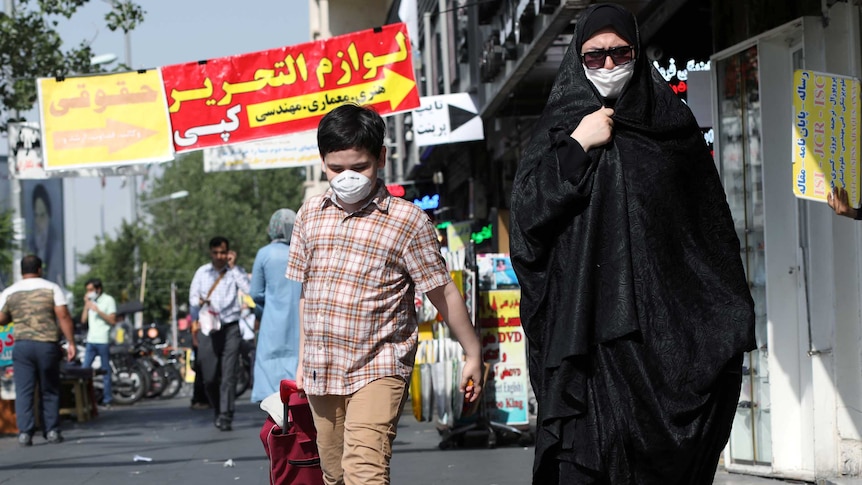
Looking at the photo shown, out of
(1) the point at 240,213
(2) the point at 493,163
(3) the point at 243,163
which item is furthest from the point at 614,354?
(1) the point at 240,213

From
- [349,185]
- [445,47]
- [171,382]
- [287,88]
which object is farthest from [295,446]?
[445,47]

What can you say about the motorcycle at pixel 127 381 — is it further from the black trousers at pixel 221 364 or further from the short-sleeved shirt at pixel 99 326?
the black trousers at pixel 221 364

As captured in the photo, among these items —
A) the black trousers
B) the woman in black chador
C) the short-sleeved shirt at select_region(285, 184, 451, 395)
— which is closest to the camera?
the woman in black chador

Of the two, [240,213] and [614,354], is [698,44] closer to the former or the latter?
[614,354]

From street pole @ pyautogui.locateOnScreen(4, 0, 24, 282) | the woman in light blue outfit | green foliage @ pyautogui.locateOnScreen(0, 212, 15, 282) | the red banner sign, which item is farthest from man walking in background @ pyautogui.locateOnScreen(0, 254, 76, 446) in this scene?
green foliage @ pyautogui.locateOnScreen(0, 212, 15, 282)

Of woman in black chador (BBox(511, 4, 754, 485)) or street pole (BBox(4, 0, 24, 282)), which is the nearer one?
woman in black chador (BBox(511, 4, 754, 485))

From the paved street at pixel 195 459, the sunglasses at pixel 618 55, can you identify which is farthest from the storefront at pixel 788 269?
the sunglasses at pixel 618 55

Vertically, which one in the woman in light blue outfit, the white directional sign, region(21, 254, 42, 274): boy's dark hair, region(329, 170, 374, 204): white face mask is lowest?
the woman in light blue outfit

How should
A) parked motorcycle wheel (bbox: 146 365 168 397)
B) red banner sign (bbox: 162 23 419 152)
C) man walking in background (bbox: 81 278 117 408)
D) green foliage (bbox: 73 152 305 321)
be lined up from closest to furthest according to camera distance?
red banner sign (bbox: 162 23 419 152) → man walking in background (bbox: 81 278 117 408) → parked motorcycle wheel (bbox: 146 365 168 397) → green foliage (bbox: 73 152 305 321)

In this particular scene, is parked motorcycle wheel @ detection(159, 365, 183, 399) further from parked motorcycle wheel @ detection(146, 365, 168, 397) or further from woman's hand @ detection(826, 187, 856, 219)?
woman's hand @ detection(826, 187, 856, 219)

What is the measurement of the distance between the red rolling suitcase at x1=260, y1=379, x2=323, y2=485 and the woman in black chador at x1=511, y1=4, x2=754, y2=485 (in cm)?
161

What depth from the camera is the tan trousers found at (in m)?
4.93

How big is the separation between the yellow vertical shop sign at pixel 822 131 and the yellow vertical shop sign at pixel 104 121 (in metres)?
6.45

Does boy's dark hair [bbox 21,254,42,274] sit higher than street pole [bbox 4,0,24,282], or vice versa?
street pole [bbox 4,0,24,282]
